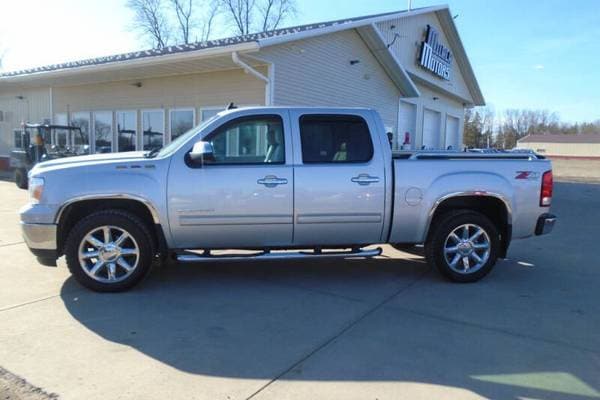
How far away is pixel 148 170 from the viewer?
197 inches

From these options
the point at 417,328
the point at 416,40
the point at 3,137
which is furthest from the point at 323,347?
the point at 3,137

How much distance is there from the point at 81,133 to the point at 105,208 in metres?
12.6

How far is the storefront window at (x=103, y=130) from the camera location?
52.5 feet

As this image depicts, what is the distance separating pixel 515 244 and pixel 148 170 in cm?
653

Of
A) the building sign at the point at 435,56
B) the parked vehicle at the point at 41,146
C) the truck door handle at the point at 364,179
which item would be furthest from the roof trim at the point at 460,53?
the truck door handle at the point at 364,179

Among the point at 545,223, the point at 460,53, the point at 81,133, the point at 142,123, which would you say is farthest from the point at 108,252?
the point at 460,53

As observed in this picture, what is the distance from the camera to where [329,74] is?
45.8 ft

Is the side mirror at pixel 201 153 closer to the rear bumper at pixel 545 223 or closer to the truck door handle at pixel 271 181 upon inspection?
the truck door handle at pixel 271 181

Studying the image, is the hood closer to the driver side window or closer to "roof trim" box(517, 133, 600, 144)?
the driver side window

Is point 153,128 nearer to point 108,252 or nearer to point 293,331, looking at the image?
point 108,252

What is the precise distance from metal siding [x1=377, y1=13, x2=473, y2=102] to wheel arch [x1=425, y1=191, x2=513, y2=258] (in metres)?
12.4

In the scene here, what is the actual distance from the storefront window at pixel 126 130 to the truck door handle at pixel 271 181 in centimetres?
1136

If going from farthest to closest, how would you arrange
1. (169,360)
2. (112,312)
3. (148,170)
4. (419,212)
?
1. (419,212)
2. (148,170)
3. (112,312)
4. (169,360)

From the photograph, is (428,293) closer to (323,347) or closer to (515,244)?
(323,347)
